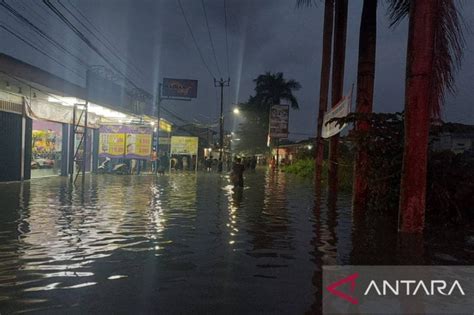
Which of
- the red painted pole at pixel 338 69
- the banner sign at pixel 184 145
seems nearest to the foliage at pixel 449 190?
the red painted pole at pixel 338 69

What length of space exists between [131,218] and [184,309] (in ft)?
20.3

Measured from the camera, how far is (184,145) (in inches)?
1628

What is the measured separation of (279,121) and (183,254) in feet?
96.5

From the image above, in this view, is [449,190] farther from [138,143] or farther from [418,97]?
[138,143]

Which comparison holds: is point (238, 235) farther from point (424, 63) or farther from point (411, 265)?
point (424, 63)

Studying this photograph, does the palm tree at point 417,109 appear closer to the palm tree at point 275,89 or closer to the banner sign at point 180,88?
the banner sign at point 180,88

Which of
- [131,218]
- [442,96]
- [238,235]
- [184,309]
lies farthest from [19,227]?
[442,96]

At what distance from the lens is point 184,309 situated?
4410mm

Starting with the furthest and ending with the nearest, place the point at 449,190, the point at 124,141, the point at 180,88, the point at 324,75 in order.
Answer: the point at 180,88, the point at 124,141, the point at 324,75, the point at 449,190

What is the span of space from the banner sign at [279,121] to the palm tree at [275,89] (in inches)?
965

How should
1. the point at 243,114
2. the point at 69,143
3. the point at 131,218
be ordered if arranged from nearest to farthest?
the point at 131,218
the point at 69,143
the point at 243,114

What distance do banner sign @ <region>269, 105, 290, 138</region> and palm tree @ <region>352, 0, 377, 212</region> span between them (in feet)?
73.9

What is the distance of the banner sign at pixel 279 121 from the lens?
1394 inches

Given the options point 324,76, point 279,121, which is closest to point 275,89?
point 279,121
